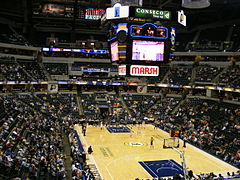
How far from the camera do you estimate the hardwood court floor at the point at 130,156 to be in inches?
794

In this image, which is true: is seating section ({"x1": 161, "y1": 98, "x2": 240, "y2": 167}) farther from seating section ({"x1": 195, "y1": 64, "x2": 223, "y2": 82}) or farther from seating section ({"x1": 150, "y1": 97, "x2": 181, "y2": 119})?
seating section ({"x1": 195, "y1": 64, "x2": 223, "y2": 82})

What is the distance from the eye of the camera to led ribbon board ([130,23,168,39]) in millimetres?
11586

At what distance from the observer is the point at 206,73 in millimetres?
41125

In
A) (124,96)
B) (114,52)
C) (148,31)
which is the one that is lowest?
(124,96)

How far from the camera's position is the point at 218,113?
108 feet

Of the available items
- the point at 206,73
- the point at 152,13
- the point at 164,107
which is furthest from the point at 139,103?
the point at 152,13

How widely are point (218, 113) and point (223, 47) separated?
560 inches

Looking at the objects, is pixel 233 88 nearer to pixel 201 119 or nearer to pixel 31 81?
pixel 201 119

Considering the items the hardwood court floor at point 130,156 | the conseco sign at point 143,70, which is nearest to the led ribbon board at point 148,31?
the conseco sign at point 143,70

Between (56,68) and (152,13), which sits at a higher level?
(152,13)

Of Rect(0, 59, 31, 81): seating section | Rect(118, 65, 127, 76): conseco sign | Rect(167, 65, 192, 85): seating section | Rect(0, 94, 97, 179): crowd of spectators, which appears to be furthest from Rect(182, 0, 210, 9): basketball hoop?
Rect(167, 65, 192, 85): seating section

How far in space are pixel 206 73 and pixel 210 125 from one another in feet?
42.2

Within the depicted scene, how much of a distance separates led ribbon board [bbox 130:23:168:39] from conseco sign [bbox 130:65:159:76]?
156 centimetres

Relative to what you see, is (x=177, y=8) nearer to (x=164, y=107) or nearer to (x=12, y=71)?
(x=164, y=107)
